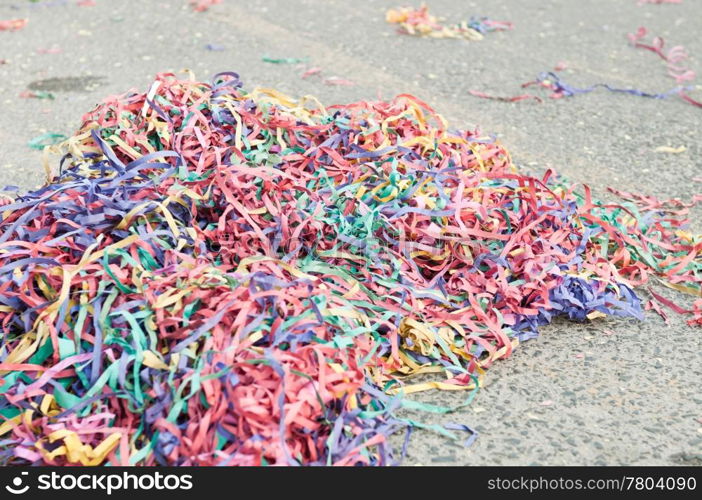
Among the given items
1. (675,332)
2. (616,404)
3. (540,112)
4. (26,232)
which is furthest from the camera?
(540,112)

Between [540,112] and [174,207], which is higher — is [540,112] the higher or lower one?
the lower one

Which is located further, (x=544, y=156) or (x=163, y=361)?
(x=544, y=156)

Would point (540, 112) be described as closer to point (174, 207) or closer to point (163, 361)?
point (174, 207)

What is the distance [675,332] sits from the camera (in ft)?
8.12

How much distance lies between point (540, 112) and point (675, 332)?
2.10 meters

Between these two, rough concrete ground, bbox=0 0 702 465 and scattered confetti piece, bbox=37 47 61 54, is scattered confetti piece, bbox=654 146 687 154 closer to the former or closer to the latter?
rough concrete ground, bbox=0 0 702 465

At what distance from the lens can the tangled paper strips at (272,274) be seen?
186 cm

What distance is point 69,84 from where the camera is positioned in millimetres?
4660

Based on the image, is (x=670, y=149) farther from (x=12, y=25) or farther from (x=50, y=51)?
(x=12, y=25)

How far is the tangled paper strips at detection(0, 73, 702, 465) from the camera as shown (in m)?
1.86

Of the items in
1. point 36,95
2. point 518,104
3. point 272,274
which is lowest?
point 36,95

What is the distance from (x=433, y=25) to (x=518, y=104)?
148 cm

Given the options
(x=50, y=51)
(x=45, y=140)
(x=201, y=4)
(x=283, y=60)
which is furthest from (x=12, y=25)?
(x=45, y=140)

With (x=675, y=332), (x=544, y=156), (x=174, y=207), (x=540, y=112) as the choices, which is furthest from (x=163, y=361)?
(x=540, y=112)
